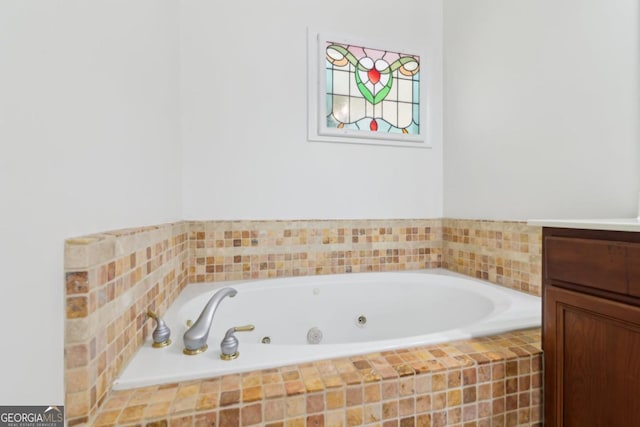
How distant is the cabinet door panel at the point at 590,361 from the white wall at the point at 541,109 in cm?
59

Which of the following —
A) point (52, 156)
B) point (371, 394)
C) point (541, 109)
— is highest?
point (541, 109)

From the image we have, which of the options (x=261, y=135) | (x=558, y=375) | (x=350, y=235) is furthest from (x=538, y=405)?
(x=261, y=135)

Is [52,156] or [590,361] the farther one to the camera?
[590,361]

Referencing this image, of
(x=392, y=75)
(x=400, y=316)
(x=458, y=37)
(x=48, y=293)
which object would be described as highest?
(x=458, y=37)

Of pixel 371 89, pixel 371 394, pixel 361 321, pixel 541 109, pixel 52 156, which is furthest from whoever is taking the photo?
pixel 371 89

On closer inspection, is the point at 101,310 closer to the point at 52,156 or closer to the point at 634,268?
the point at 52,156

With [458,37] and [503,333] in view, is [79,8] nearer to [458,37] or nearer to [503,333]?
[503,333]

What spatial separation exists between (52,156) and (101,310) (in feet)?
1.07

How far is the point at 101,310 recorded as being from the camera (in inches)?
24.9

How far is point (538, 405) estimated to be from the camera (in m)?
0.83

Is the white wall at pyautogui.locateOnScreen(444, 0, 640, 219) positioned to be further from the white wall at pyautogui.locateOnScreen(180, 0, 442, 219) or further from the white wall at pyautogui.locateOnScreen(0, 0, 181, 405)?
the white wall at pyautogui.locateOnScreen(0, 0, 181, 405)

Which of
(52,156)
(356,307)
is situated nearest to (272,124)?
(356,307)

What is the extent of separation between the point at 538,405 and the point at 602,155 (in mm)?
949

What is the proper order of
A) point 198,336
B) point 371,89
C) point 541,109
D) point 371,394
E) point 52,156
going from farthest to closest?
1. point 371,89
2. point 541,109
3. point 198,336
4. point 371,394
5. point 52,156
